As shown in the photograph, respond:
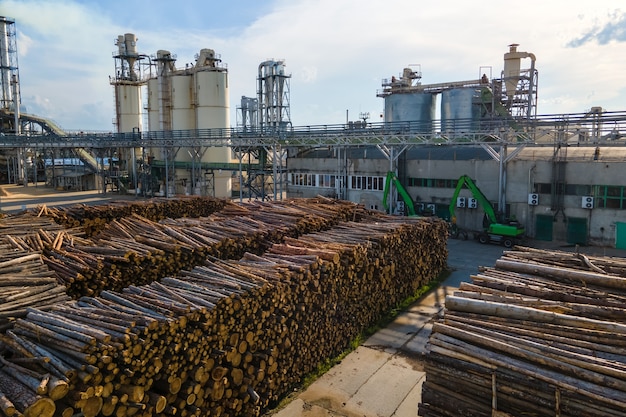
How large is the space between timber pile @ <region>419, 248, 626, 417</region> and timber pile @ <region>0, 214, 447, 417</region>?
363 centimetres

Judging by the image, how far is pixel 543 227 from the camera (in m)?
25.9

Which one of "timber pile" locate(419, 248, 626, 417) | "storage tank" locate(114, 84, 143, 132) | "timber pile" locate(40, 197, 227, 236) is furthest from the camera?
"storage tank" locate(114, 84, 143, 132)

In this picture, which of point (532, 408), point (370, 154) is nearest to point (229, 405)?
point (532, 408)

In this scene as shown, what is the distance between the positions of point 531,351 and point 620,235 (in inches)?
817

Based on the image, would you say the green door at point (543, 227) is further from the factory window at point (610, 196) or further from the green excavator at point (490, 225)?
the factory window at point (610, 196)

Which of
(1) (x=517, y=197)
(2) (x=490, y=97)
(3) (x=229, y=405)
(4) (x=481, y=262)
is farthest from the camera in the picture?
(2) (x=490, y=97)

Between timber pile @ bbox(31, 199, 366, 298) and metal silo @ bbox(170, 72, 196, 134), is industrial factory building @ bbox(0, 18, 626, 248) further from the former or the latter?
timber pile @ bbox(31, 199, 366, 298)

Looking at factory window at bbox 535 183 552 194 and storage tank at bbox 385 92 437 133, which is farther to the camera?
storage tank at bbox 385 92 437 133

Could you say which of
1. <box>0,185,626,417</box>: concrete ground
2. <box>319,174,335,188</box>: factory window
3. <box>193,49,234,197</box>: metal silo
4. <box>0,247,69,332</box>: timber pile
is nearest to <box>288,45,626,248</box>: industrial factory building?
<box>319,174,335,188</box>: factory window

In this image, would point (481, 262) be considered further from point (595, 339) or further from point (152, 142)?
point (152, 142)

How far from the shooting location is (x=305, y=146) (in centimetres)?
3597

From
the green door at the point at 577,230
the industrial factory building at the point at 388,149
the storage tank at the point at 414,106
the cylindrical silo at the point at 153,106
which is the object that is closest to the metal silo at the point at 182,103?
the industrial factory building at the point at 388,149

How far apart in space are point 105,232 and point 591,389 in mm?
13648

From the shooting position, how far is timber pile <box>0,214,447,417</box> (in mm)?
6887
